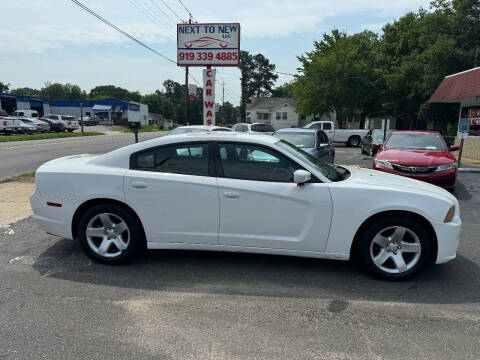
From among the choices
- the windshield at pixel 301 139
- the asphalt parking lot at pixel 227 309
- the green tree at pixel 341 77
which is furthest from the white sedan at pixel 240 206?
the green tree at pixel 341 77

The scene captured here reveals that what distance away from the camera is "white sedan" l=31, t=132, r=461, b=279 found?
3.86 metres

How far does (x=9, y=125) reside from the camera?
→ 31047mm

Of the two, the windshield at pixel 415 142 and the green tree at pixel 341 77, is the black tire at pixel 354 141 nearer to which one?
the green tree at pixel 341 77

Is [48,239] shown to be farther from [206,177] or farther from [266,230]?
[266,230]

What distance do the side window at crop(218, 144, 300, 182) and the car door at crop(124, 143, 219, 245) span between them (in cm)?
20

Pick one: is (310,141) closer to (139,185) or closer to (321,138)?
(321,138)

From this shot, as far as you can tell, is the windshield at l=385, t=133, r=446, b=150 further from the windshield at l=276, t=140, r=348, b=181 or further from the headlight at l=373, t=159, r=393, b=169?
the windshield at l=276, t=140, r=348, b=181

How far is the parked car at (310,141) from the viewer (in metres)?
10.3

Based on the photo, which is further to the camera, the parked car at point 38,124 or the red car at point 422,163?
the parked car at point 38,124

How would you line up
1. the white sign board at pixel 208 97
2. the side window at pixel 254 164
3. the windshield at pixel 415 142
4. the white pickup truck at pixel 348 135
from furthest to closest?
Answer: 1. the white pickup truck at pixel 348 135
2. the white sign board at pixel 208 97
3. the windshield at pixel 415 142
4. the side window at pixel 254 164

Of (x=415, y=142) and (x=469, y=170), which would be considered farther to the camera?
(x=469, y=170)

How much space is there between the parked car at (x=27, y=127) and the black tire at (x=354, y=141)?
27820 mm

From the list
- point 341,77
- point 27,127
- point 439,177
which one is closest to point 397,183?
point 439,177

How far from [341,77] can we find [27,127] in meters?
28.3
